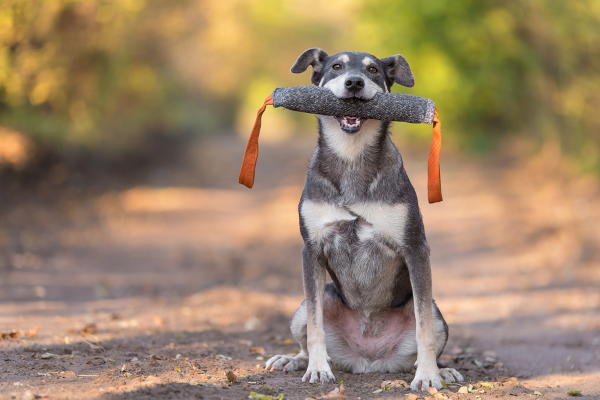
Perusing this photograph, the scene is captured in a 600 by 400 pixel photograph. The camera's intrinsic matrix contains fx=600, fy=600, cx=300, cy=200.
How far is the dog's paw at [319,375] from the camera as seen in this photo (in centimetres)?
436

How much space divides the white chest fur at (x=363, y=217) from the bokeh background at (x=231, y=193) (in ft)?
3.70

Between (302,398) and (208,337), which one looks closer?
(302,398)

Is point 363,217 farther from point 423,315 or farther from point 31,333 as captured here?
point 31,333

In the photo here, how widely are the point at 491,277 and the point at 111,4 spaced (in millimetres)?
9754

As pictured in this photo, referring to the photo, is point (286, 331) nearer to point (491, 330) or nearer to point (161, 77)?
point (491, 330)

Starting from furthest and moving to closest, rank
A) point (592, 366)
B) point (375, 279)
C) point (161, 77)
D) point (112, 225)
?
point (161, 77)
point (112, 225)
point (592, 366)
point (375, 279)

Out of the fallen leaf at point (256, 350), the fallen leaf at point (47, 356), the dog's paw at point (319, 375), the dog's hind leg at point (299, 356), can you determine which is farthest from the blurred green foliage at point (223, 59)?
the dog's paw at point (319, 375)

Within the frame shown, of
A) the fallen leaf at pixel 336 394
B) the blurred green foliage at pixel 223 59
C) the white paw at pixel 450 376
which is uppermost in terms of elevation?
the blurred green foliage at pixel 223 59

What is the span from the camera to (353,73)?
15.2ft

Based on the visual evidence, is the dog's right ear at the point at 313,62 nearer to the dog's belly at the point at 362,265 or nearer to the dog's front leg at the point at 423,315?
the dog's belly at the point at 362,265

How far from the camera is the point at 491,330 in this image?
6.81m

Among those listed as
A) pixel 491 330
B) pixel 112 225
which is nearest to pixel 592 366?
pixel 491 330

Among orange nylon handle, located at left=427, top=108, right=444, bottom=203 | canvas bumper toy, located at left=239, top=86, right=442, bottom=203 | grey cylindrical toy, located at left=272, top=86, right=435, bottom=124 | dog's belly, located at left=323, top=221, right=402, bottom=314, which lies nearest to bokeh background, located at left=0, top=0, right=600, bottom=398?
dog's belly, located at left=323, top=221, right=402, bottom=314

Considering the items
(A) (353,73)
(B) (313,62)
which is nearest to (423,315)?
(A) (353,73)
